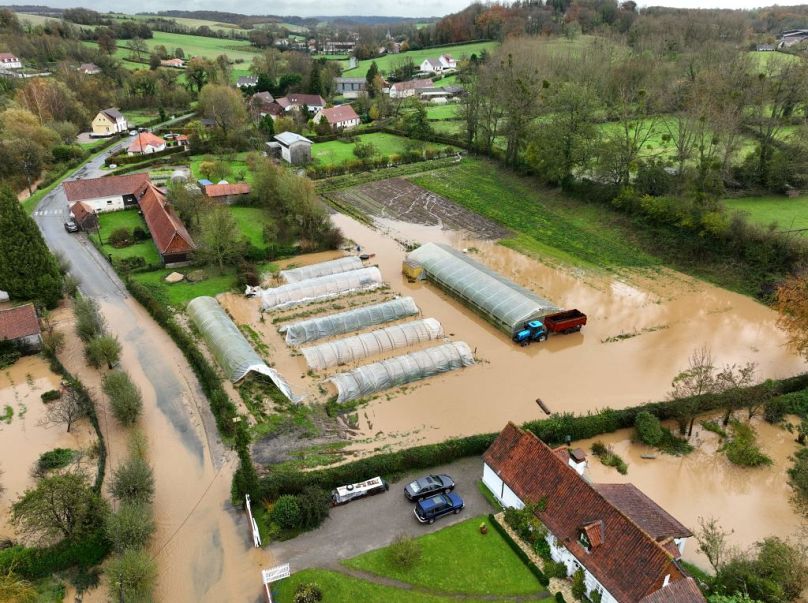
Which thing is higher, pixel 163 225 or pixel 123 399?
pixel 163 225

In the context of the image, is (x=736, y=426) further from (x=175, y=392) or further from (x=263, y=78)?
(x=263, y=78)

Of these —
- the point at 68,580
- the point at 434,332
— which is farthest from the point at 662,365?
the point at 68,580

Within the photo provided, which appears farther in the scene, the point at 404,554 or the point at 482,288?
the point at 482,288

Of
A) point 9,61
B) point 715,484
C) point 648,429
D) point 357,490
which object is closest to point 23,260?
point 357,490

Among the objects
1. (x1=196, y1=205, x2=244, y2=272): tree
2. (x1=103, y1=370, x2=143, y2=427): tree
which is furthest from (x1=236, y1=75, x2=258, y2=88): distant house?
(x1=103, y1=370, x2=143, y2=427): tree

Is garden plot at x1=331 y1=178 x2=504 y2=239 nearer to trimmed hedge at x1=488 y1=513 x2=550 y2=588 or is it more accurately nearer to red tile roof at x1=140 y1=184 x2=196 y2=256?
red tile roof at x1=140 y1=184 x2=196 y2=256

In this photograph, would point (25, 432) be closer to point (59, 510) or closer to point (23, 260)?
point (59, 510)

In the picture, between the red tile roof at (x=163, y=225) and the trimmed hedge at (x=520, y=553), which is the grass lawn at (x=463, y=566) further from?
the red tile roof at (x=163, y=225)
